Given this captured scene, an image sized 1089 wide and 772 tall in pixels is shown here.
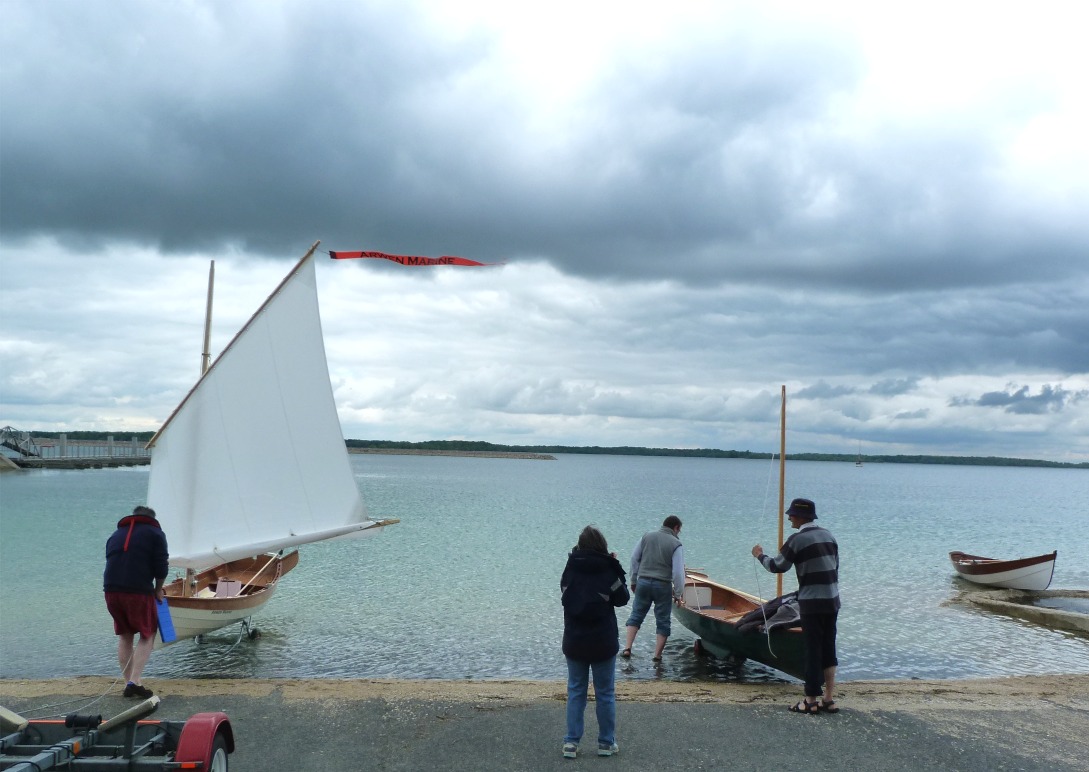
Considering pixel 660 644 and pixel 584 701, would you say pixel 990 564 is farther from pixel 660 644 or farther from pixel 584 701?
pixel 584 701

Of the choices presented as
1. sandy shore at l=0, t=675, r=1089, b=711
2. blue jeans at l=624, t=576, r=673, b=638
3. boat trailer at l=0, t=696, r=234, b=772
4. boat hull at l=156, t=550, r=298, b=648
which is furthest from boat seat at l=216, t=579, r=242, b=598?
boat trailer at l=0, t=696, r=234, b=772

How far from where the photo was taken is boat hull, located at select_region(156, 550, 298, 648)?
11.8m

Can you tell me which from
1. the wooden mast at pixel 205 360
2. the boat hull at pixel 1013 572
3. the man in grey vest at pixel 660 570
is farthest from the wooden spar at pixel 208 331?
the boat hull at pixel 1013 572

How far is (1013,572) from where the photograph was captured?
2189 centimetres

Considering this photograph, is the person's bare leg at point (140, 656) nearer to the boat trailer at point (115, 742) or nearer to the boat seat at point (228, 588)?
the boat trailer at point (115, 742)

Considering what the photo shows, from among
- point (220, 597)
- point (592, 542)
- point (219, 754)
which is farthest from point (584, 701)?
point (220, 597)

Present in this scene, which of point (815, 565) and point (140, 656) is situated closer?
point (815, 565)

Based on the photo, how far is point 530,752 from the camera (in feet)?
21.5

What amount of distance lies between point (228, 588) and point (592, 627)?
33.8ft

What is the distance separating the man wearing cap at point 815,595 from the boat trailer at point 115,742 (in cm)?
515

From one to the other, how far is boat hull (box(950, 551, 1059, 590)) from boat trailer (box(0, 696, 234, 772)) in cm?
2220

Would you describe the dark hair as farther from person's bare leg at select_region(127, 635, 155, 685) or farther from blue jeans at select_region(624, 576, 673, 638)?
person's bare leg at select_region(127, 635, 155, 685)

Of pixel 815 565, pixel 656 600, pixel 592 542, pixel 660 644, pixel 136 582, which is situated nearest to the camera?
pixel 592 542

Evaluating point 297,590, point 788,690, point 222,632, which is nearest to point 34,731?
point 788,690
